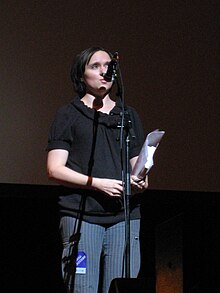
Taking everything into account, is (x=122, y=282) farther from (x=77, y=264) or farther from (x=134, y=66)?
(x=134, y=66)

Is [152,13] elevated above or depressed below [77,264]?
above

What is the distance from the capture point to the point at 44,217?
354cm

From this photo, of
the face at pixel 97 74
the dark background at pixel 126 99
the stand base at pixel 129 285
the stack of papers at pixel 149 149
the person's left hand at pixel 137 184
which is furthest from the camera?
the dark background at pixel 126 99

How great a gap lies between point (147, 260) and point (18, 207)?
0.82m

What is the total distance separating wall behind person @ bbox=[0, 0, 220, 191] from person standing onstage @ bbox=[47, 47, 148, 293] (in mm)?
1073

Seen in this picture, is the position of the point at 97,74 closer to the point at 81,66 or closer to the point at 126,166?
the point at 81,66

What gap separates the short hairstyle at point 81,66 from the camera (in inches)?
96.7

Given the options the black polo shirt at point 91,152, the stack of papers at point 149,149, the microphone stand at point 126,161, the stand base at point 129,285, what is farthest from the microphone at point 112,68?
the stand base at point 129,285

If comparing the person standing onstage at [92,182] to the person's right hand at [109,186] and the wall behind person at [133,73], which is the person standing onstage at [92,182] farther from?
the wall behind person at [133,73]

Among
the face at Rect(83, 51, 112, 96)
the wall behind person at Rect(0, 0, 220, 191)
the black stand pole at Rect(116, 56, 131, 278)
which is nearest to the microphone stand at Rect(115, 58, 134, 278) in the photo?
the black stand pole at Rect(116, 56, 131, 278)

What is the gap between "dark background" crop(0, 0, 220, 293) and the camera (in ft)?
11.4

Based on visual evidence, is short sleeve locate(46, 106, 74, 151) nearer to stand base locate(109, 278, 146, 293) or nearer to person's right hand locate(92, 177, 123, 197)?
person's right hand locate(92, 177, 123, 197)

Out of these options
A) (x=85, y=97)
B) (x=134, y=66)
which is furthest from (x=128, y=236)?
(x=134, y=66)

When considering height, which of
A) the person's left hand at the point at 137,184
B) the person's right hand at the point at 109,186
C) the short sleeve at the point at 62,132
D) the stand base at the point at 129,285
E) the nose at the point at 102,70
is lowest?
the stand base at the point at 129,285
